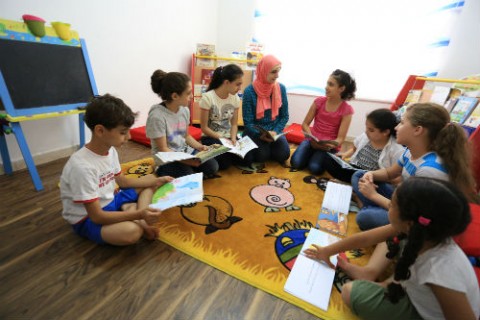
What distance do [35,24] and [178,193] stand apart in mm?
1446

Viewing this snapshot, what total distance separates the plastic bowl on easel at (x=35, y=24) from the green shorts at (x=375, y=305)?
224cm

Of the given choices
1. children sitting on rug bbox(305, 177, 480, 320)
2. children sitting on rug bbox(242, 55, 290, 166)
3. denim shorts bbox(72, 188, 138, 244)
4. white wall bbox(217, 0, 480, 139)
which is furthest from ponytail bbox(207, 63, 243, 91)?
white wall bbox(217, 0, 480, 139)

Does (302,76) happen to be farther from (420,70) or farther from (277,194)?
(277,194)

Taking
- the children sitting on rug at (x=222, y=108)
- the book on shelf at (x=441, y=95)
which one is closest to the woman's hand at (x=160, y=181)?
the children sitting on rug at (x=222, y=108)

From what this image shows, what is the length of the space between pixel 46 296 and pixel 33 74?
140cm

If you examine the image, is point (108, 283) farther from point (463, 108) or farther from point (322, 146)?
point (463, 108)

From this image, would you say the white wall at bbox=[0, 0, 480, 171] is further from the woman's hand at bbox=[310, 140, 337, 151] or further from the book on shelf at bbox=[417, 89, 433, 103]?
the woman's hand at bbox=[310, 140, 337, 151]

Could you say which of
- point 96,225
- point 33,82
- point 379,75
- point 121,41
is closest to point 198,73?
point 121,41

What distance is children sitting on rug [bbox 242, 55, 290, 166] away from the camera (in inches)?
83.6

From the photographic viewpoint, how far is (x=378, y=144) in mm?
1657

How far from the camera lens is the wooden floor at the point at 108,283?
88cm

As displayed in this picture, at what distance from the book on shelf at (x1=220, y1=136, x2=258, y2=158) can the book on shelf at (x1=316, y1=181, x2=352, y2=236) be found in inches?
25.3

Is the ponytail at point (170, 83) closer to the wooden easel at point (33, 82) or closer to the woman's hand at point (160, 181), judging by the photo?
the woman's hand at point (160, 181)

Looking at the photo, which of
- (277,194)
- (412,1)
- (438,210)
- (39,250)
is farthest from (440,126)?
(412,1)
